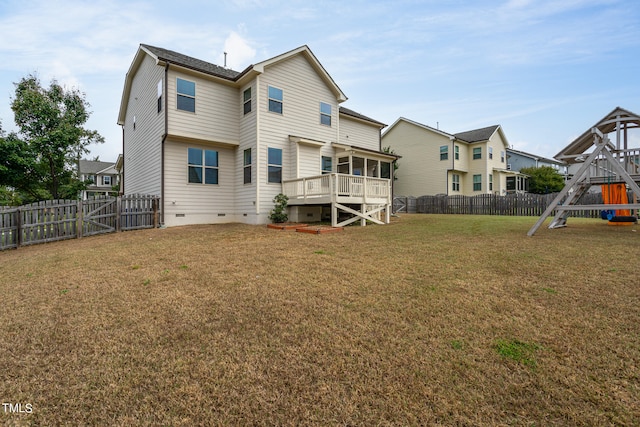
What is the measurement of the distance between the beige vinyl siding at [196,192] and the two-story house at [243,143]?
0.04 m

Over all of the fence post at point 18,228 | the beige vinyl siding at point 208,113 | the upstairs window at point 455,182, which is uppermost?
the beige vinyl siding at point 208,113

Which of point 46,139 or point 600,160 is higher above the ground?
point 46,139

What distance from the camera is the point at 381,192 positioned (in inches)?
512

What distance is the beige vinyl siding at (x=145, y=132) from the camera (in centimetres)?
1272

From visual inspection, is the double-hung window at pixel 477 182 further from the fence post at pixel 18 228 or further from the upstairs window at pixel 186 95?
the fence post at pixel 18 228

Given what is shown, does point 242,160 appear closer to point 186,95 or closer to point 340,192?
point 186,95

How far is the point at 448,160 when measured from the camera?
26672 millimetres

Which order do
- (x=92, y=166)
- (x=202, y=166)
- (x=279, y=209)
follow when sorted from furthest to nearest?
(x=92, y=166)
(x=202, y=166)
(x=279, y=209)

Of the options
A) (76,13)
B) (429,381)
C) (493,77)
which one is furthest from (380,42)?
(429,381)

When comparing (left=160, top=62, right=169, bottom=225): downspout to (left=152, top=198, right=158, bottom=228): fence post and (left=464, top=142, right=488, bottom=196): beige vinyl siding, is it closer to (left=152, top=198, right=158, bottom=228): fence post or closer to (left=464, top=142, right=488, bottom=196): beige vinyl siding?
(left=152, top=198, right=158, bottom=228): fence post

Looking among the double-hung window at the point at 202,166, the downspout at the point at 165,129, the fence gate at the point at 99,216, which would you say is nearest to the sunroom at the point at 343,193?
the double-hung window at the point at 202,166

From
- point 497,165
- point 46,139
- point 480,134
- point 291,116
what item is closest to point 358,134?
point 291,116

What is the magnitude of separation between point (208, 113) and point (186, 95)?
3.51 feet

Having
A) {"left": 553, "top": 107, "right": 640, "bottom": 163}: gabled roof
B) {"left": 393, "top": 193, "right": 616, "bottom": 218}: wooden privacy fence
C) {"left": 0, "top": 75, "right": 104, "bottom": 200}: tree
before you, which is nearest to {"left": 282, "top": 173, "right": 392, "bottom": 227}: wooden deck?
{"left": 553, "top": 107, "right": 640, "bottom": 163}: gabled roof
